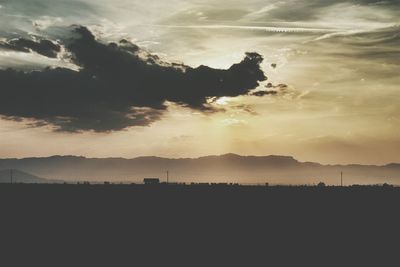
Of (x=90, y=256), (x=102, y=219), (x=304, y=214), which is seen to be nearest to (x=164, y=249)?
(x=90, y=256)

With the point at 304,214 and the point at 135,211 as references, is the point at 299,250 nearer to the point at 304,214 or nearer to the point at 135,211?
the point at 304,214

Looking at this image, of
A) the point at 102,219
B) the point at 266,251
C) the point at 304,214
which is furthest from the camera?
the point at 304,214

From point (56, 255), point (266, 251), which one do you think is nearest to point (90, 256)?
point (56, 255)

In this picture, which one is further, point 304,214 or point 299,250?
point 304,214

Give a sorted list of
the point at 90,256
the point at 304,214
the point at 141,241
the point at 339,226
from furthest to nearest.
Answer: the point at 304,214
the point at 339,226
the point at 141,241
the point at 90,256

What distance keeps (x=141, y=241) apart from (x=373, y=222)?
26.5m

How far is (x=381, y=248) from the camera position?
40.8m

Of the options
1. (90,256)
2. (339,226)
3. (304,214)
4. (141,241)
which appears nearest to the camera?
(90,256)

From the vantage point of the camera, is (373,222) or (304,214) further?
(304,214)

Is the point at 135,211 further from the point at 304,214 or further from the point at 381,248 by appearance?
the point at 381,248

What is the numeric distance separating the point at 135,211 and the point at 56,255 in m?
33.2

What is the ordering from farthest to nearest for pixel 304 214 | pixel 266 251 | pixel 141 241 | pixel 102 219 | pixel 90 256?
pixel 304 214, pixel 102 219, pixel 141 241, pixel 266 251, pixel 90 256

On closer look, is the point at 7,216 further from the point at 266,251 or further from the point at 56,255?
the point at 266,251

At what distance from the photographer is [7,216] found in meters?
60.3
